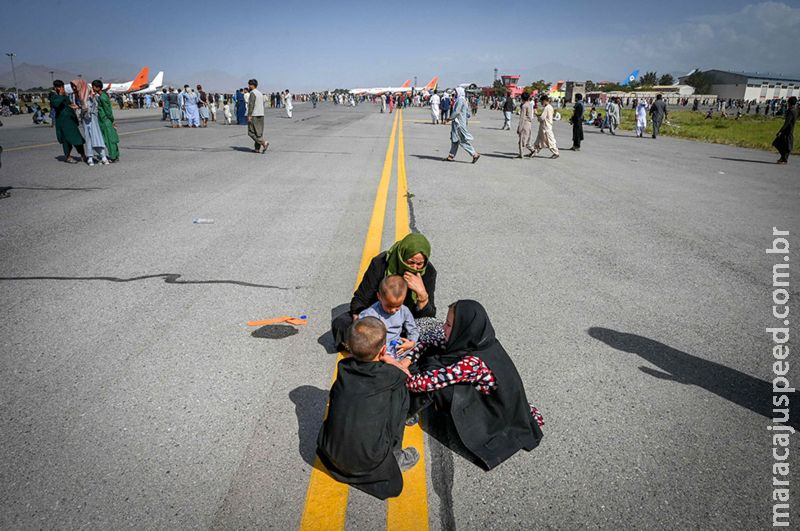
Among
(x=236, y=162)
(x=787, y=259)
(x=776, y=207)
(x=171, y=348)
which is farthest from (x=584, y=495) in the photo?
(x=236, y=162)

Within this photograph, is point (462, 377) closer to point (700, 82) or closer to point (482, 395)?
point (482, 395)

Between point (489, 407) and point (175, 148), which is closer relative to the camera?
point (489, 407)

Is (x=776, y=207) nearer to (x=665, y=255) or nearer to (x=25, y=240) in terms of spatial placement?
(x=665, y=255)

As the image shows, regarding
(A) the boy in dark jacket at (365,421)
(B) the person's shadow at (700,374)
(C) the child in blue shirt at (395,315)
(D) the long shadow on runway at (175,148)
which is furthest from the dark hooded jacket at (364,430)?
(D) the long shadow on runway at (175,148)

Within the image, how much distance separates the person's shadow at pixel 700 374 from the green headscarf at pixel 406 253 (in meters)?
1.53

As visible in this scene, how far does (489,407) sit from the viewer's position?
2.53 meters

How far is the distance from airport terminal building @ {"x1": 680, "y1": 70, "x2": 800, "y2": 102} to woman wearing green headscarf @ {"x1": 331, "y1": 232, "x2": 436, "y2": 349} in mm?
120783

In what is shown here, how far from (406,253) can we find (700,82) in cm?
14007

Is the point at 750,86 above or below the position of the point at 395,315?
above

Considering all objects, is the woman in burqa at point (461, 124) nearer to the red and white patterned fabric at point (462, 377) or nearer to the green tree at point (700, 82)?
the red and white patterned fabric at point (462, 377)

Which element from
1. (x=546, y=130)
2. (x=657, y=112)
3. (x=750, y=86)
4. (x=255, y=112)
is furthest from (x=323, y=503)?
(x=750, y=86)

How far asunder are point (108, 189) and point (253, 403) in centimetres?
755

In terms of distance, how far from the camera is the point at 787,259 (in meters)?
5.56

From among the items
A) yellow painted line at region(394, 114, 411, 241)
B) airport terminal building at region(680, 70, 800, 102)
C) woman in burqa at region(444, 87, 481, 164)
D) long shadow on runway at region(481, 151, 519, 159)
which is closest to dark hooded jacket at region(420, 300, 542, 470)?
yellow painted line at region(394, 114, 411, 241)
